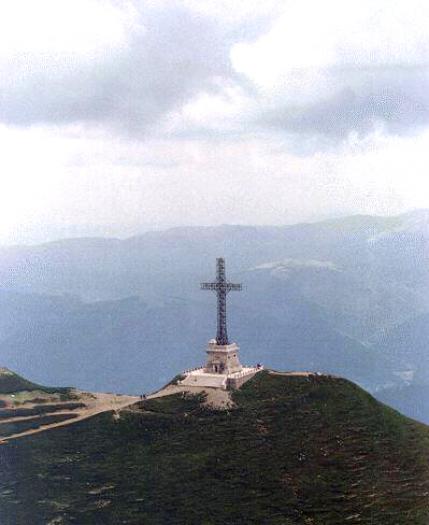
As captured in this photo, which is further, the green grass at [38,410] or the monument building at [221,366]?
the monument building at [221,366]

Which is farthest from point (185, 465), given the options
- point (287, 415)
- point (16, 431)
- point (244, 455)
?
point (16, 431)

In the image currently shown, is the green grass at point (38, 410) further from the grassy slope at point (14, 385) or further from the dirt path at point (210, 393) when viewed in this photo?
the dirt path at point (210, 393)

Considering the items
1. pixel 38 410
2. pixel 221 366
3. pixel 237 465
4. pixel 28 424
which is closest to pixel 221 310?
pixel 221 366

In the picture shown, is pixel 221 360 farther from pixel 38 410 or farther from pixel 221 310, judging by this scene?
pixel 38 410

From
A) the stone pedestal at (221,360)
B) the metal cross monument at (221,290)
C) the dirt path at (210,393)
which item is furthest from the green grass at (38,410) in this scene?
the metal cross monument at (221,290)

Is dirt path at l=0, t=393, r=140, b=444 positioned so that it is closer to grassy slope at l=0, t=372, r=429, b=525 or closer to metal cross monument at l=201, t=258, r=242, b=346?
grassy slope at l=0, t=372, r=429, b=525

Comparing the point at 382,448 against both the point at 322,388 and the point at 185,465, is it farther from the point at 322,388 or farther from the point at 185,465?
the point at 185,465

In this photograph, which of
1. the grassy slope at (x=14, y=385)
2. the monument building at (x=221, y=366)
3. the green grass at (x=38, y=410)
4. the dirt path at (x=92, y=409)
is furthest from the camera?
the grassy slope at (x=14, y=385)
